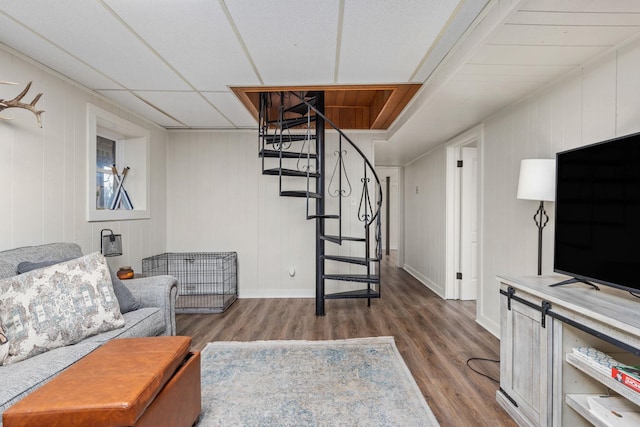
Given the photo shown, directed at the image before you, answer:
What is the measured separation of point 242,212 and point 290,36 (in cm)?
278

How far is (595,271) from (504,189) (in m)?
1.43

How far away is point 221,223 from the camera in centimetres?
438

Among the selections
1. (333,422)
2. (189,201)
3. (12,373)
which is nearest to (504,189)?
(333,422)

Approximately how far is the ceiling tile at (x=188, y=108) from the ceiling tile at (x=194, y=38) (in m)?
0.47

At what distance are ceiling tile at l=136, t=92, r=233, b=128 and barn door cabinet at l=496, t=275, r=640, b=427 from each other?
124 inches

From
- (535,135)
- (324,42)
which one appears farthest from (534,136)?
(324,42)

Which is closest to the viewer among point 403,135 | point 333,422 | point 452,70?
point 333,422

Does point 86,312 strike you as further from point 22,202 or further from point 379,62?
point 379,62

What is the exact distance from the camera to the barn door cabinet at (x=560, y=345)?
4.16 feet

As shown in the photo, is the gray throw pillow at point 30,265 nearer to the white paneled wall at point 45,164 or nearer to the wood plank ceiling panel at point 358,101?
the white paneled wall at point 45,164

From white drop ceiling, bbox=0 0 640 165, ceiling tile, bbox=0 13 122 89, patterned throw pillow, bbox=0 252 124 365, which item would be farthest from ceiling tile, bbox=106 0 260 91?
patterned throw pillow, bbox=0 252 124 365

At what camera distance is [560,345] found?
150cm

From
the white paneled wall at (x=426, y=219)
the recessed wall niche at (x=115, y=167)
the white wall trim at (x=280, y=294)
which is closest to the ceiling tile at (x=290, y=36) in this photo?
the recessed wall niche at (x=115, y=167)

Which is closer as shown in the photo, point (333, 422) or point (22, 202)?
point (333, 422)
